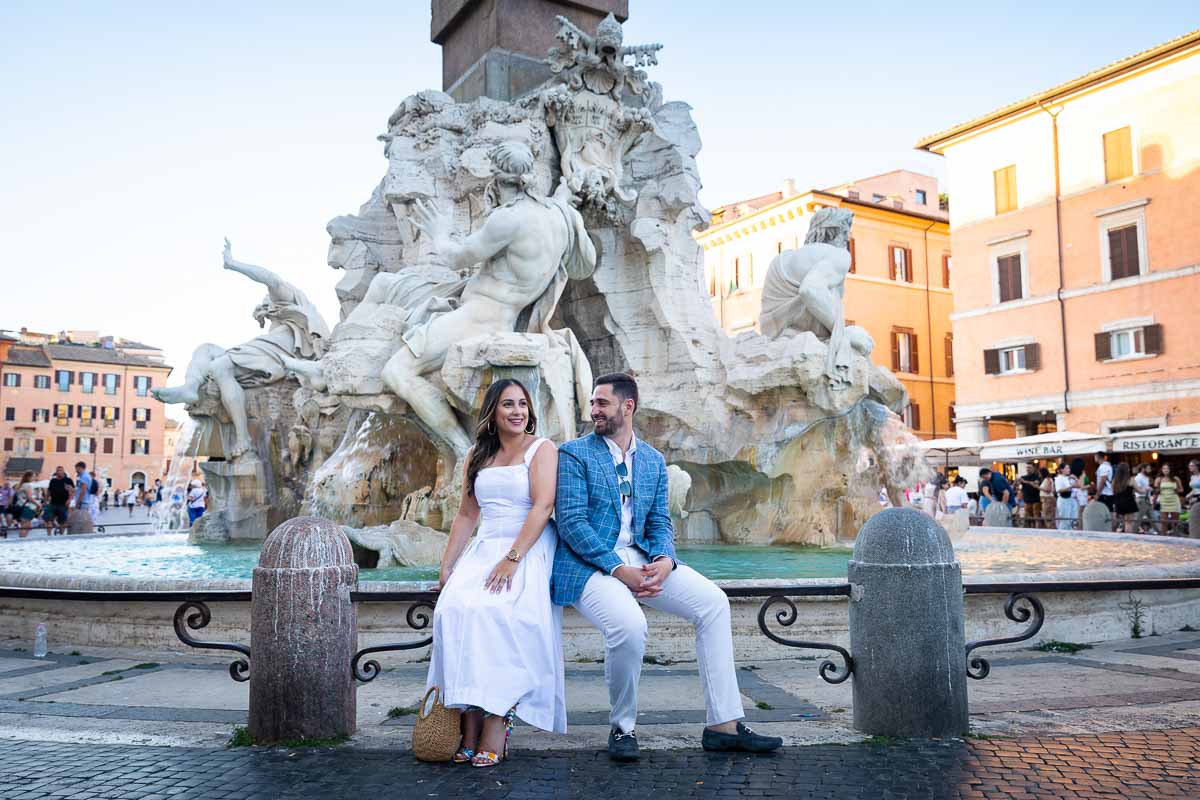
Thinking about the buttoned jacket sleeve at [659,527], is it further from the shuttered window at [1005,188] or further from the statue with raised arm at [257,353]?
the shuttered window at [1005,188]

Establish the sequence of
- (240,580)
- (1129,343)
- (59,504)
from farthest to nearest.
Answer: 1. (1129,343)
2. (59,504)
3. (240,580)

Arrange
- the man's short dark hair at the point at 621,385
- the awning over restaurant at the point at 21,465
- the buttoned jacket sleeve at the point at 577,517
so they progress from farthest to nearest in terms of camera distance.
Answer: the awning over restaurant at the point at 21,465 < the man's short dark hair at the point at 621,385 < the buttoned jacket sleeve at the point at 577,517

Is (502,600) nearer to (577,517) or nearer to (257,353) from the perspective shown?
(577,517)

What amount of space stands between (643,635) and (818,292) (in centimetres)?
719

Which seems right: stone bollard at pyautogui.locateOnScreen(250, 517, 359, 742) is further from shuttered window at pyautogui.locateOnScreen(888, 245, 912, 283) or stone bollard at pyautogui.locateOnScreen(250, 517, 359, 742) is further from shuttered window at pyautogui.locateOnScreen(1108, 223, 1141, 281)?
shuttered window at pyautogui.locateOnScreen(888, 245, 912, 283)

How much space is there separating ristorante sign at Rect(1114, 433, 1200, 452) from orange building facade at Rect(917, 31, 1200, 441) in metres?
7.24

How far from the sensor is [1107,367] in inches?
1141

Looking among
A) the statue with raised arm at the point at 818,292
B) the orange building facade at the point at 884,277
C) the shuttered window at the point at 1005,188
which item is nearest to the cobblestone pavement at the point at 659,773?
the statue with raised arm at the point at 818,292

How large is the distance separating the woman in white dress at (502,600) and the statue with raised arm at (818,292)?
6353 millimetres

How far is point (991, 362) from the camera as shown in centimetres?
3228

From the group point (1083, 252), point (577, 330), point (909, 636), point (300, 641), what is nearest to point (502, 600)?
point (300, 641)

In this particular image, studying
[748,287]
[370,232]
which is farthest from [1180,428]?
[748,287]

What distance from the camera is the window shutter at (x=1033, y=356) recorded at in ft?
101

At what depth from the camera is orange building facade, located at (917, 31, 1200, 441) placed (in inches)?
1088
